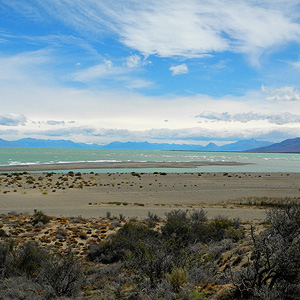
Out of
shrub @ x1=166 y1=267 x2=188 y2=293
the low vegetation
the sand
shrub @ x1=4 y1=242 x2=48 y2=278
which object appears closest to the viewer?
the low vegetation

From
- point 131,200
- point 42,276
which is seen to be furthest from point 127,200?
point 42,276

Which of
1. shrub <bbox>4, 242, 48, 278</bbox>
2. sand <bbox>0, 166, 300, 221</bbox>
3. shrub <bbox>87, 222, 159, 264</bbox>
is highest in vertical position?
shrub <bbox>4, 242, 48, 278</bbox>

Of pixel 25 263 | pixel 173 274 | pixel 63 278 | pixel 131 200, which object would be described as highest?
pixel 173 274

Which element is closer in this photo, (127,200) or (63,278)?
(63,278)

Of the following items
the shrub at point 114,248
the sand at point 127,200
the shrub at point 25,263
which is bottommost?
the sand at point 127,200

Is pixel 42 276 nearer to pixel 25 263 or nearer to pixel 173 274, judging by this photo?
pixel 25 263

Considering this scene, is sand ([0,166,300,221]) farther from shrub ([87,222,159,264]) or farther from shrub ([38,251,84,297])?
shrub ([38,251,84,297])

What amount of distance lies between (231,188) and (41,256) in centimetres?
2992

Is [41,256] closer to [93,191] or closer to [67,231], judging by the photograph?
[67,231]

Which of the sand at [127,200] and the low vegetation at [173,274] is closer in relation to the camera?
the low vegetation at [173,274]

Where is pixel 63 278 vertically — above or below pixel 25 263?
above

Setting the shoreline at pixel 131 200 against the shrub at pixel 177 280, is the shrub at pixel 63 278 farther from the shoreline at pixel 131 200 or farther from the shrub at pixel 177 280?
the shoreline at pixel 131 200

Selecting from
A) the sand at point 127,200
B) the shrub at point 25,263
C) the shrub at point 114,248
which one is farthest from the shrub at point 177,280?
the sand at point 127,200

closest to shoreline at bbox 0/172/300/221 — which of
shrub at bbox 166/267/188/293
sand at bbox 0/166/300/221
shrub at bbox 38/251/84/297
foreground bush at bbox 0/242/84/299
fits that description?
sand at bbox 0/166/300/221
